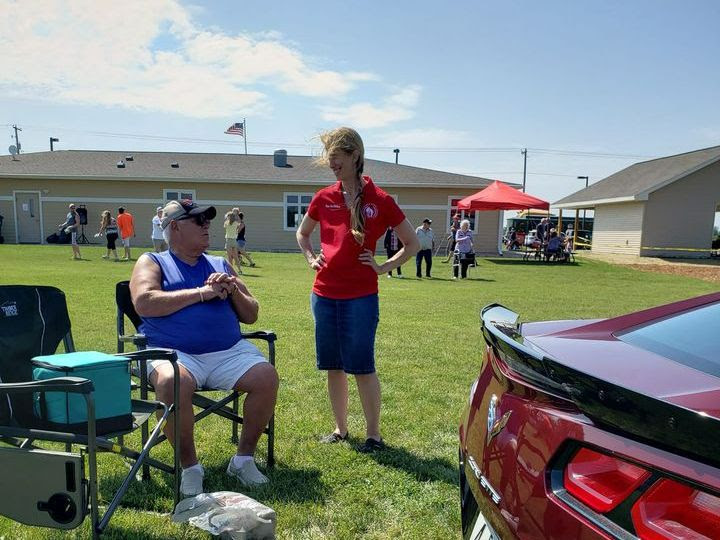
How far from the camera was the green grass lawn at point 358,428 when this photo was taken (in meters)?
2.66

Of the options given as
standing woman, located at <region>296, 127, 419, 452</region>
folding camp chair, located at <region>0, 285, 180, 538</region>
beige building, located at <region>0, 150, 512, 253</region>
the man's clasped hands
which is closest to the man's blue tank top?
the man's clasped hands

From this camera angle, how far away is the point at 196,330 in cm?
308

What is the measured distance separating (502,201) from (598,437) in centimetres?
1942

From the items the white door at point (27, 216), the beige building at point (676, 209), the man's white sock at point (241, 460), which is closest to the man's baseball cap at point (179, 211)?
the man's white sock at point (241, 460)

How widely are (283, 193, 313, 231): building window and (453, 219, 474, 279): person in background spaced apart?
11.1m

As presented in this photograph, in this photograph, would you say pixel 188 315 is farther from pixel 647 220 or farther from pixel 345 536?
pixel 647 220

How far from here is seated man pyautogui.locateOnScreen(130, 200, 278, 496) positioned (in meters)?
2.89

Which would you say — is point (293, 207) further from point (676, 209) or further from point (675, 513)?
point (675, 513)

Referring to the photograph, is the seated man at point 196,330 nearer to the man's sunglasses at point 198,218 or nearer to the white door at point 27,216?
the man's sunglasses at point 198,218

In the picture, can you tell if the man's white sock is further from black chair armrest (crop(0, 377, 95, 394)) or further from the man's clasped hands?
black chair armrest (crop(0, 377, 95, 394))

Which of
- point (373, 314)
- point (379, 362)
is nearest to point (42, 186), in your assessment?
point (379, 362)

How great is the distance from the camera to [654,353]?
165 centimetres

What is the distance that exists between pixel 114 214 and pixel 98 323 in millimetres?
19195

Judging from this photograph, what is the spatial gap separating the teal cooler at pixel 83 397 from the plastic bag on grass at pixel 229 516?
0.48 m
